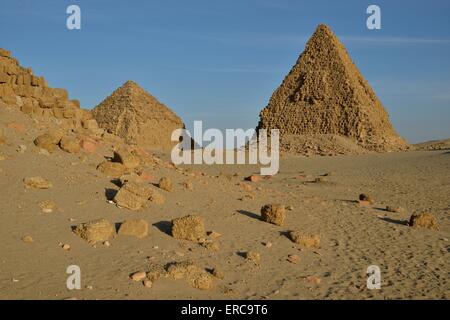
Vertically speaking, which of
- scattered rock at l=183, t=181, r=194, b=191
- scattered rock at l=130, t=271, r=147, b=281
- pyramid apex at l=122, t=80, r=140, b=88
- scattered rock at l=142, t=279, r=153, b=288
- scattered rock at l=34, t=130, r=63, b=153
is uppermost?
pyramid apex at l=122, t=80, r=140, b=88

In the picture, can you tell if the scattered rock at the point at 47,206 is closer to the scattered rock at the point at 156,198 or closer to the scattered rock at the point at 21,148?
the scattered rock at the point at 156,198

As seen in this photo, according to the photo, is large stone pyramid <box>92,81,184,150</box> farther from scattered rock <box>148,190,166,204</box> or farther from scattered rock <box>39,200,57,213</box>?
scattered rock <box>39,200,57,213</box>

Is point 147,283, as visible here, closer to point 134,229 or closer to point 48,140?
point 134,229

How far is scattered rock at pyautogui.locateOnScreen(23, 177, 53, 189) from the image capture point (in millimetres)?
8406

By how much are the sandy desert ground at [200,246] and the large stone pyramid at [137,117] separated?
26.5 meters

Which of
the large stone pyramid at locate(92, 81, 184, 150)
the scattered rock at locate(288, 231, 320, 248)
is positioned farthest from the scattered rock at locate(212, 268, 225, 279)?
the large stone pyramid at locate(92, 81, 184, 150)

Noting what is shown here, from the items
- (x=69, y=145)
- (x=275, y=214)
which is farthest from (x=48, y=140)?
(x=275, y=214)

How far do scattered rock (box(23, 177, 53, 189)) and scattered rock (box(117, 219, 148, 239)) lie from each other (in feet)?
7.09

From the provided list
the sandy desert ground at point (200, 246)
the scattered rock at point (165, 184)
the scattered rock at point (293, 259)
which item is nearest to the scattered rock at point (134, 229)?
the sandy desert ground at point (200, 246)

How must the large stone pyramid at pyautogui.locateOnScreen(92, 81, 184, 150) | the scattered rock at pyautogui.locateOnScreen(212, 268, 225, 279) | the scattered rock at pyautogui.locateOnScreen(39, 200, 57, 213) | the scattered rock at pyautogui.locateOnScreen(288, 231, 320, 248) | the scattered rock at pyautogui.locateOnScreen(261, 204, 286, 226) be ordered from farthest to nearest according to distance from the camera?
the large stone pyramid at pyautogui.locateOnScreen(92, 81, 184, 150) → the scattered rock at pyautogui.locateOnScreen(261, 204, 286, 226) → the scattered rock at pyautogui.locateOnScreen(288, 231, 320, 248) → the scattered rock at pyautogui.locateOnScreen(39, 200, 57, 213) → the scattered rock at pyautogui.locateOnScreen(212, 268, 225, 279)
